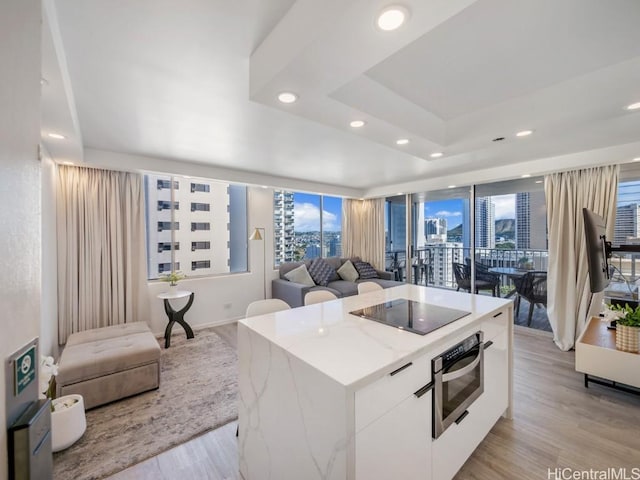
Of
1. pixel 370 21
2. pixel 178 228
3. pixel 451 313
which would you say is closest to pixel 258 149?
pixel 178 228

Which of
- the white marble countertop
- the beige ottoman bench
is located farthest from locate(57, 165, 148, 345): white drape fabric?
the white marble countertop

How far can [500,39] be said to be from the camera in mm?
1402

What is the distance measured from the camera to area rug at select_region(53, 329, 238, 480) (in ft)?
6.03

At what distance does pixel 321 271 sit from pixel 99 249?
347 centimetres

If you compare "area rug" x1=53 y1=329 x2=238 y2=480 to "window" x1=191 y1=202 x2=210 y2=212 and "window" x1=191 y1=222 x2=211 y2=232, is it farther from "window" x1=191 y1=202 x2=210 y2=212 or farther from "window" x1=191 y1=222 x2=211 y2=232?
"window" x1=191 y1=202 x2=210 y2=212

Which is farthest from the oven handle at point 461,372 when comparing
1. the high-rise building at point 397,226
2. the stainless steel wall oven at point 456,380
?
the high-rise building at point 397,226

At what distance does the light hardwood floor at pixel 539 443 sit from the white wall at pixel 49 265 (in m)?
1.81

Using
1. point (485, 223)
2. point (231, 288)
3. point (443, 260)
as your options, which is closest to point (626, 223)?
point (485, 223)

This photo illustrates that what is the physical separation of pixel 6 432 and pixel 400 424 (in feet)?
4.25

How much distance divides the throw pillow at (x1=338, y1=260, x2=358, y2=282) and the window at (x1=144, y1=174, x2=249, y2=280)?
2.00 meters

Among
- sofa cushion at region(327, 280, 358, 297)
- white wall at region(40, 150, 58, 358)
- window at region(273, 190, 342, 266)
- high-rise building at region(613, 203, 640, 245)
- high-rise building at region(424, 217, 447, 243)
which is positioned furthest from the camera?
window at region(273, 190, 342, 266)

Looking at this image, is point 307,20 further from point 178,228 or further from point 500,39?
point 178,228

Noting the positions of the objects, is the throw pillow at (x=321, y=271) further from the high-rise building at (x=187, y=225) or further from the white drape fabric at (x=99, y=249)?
the white drape fabric at (x=99, y=249)

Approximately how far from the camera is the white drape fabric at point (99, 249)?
3320 millimetres
